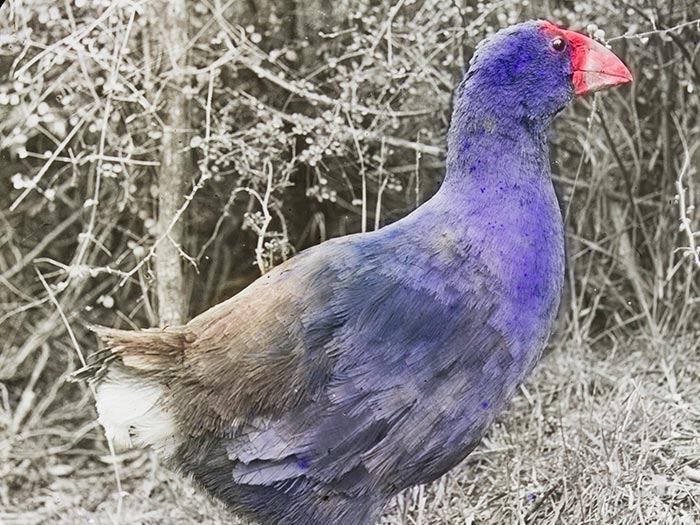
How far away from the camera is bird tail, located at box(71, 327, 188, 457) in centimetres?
172

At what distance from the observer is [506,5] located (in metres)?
2.08

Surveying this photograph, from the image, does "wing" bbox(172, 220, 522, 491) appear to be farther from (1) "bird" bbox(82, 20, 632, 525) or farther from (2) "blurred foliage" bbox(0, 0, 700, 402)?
(2) "blurred foliage" bbox(0, 0, 700, 402)

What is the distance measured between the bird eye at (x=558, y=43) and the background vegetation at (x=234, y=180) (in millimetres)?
370

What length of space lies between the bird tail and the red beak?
0.95 metres

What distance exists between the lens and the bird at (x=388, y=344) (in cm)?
163

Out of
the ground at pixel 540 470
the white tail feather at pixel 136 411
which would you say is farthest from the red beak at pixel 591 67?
the white tail feather at pixel 136 411

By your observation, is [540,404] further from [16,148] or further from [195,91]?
[16,148]

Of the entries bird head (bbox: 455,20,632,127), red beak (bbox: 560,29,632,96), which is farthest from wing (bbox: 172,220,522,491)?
red beak (bbox: 560,29,632,96)

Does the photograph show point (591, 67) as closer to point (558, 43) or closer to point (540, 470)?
point (558, 43)

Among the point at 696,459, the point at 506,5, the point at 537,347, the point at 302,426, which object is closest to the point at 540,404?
the point at 696,459

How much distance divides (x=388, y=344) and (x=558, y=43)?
0.69 m

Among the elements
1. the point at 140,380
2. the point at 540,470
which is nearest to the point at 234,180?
the point at 140,380

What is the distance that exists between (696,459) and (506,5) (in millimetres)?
1195

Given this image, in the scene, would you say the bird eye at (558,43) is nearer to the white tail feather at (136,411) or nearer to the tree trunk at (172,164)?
the tree trunk at (172,164)
